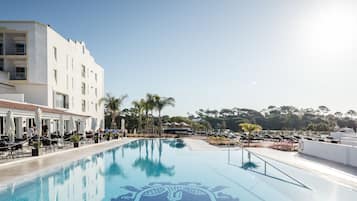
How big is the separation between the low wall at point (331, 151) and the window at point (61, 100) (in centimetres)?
1997

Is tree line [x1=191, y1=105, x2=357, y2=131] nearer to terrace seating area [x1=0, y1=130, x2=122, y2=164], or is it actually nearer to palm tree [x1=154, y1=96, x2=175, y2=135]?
palm tree [x1=154, y1=96, x2=175, y2=135]

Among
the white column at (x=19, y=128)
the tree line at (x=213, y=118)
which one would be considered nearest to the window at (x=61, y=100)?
the white column at (x=19, y=128)

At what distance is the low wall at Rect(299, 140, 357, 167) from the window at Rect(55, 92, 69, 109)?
19968 mm

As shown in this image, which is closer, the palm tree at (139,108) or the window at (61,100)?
the window at (61,100)

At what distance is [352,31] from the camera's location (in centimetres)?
1352

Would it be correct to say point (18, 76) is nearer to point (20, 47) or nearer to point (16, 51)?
point (16, 51)

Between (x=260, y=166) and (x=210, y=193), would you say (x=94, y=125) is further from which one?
(x=210, y=193)

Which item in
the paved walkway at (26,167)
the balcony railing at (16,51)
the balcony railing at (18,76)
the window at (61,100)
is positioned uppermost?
the balcony railing at (16,51)

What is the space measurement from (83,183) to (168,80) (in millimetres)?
22157

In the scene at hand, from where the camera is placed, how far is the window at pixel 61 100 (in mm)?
24891

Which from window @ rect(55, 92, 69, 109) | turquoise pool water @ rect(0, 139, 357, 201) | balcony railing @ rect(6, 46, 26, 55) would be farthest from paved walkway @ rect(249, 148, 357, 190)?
balcony railing @ rect(6, 46, 26, 55)

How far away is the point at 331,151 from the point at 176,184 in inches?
332

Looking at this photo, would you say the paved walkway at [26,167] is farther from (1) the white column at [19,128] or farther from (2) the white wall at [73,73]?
(2) the white wall at [73,73]

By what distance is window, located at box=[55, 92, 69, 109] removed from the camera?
24891 millimetres
